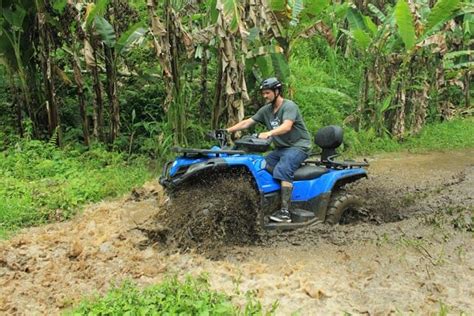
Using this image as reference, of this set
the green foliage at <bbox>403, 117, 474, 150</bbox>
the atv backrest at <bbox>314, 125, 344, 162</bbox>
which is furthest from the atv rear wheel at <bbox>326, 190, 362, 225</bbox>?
the green foliage at <bbox>403, 117, 474, 150</bbox>

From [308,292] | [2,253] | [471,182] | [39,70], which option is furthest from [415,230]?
[39,70]

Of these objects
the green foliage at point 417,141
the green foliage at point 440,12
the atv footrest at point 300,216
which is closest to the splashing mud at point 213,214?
the atv footrest at point 300,216

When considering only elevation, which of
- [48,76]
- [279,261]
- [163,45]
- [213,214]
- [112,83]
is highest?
[163,45]

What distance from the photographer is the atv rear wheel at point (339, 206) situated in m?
6.57

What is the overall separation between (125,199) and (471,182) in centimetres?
566

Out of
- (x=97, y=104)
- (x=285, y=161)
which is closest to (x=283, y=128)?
(x=285, y=161)

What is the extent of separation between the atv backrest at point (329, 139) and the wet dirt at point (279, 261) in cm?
94

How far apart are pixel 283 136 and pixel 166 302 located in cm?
294

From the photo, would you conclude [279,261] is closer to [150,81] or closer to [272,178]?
[272,178]

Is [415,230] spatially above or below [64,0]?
below

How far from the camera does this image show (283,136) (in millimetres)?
6488

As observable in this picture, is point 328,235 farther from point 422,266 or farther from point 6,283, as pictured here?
point 6,283

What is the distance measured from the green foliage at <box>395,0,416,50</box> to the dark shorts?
18.5ft

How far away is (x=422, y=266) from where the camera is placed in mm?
5191
